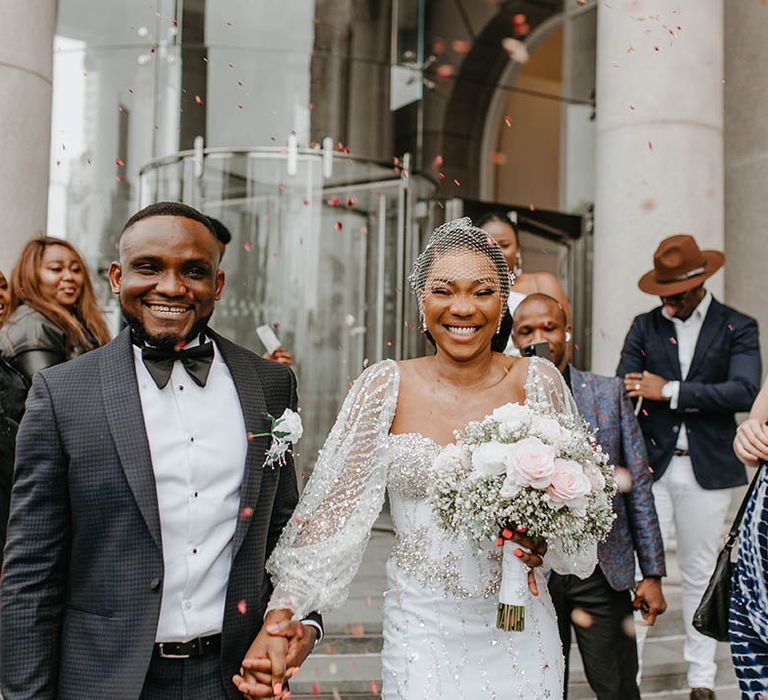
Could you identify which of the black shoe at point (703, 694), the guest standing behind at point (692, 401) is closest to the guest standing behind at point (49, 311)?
the guest standing behind at point (692, 401)

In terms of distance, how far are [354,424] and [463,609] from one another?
0.66 meters

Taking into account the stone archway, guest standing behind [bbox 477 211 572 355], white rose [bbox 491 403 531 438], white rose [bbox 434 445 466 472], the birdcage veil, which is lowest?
white rose [bbox 434 445 466 472]

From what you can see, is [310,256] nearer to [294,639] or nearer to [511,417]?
[511,417]

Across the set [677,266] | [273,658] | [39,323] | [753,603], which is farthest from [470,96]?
[273,658]

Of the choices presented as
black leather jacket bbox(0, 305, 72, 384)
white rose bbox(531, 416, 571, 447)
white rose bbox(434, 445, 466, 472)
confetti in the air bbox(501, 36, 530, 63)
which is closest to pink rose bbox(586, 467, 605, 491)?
white rose bbox(531, 416, 571, 447)

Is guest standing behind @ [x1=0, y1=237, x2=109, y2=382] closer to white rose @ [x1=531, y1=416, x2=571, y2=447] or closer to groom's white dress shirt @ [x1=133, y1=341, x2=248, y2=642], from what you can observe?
groom's white dress shirt @ [x1=133, y1=341, x2=248, y2=642]

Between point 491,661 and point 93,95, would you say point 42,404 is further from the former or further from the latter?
point 93,95

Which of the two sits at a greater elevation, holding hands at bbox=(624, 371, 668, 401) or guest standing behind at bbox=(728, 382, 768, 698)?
holding hands at bbox=(624, 371, 668, 401)

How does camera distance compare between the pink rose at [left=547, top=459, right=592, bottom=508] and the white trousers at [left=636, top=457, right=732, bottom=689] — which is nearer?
the pink rose at [left=547, top=459, right=592, bottom=508]

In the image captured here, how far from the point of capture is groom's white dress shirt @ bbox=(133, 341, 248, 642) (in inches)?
93.0

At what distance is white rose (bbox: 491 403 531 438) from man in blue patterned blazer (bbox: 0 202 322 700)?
63 centimetres

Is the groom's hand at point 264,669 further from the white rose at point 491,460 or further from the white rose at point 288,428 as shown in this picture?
the white rose at point 491,460

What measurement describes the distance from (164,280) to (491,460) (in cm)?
100

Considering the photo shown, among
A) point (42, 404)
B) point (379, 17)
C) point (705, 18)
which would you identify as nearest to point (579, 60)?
point (379, 17)
